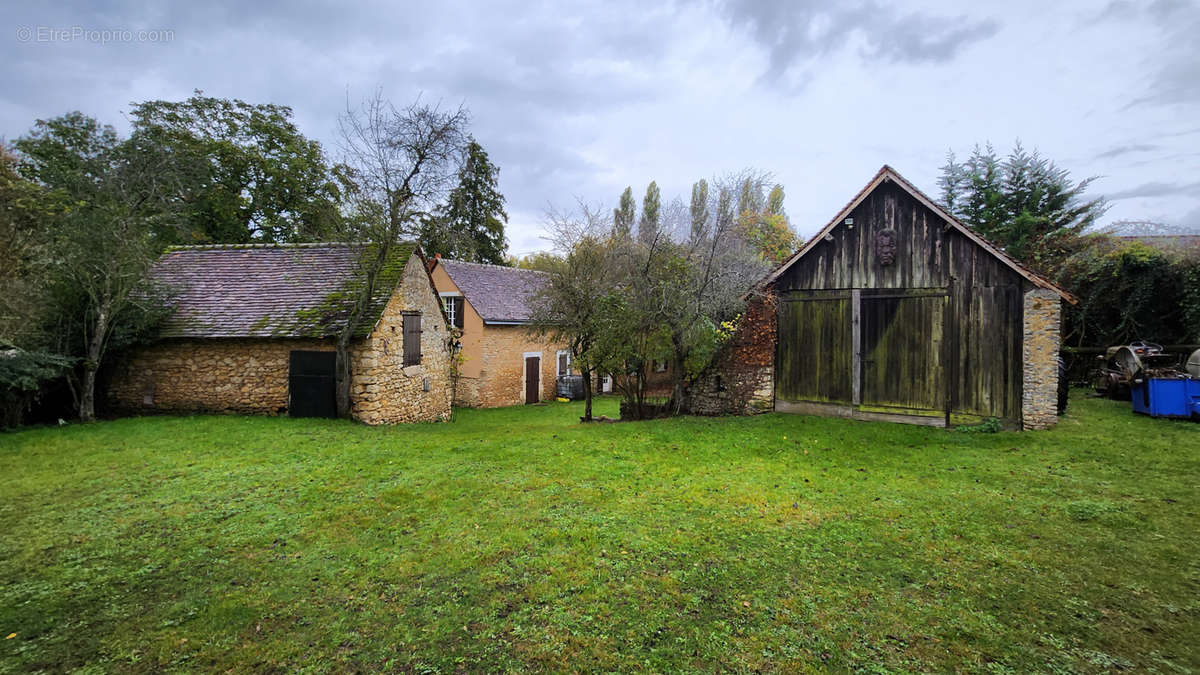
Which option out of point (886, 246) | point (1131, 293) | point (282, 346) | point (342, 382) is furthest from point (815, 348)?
point (282, 346)

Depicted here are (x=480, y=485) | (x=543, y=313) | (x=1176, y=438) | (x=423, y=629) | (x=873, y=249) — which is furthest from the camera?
(x=543, y=313)

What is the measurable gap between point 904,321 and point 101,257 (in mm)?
18521

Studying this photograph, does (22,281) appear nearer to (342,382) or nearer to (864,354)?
(342,382)

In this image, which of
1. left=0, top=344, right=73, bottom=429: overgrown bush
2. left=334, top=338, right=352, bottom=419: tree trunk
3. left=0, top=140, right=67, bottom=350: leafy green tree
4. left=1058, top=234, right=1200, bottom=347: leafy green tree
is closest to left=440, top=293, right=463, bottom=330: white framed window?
left=334, top=338, right=352, bottom=419: tree trunk

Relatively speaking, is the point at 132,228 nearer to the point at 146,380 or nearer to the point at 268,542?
the point at 146,380

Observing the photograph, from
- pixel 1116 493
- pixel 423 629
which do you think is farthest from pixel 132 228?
pixel 1116 493

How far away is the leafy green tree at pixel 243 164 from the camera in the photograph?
23875 mm

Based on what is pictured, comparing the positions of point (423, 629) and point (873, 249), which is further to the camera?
point (873, 249)

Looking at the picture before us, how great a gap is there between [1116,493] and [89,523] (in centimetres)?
1237

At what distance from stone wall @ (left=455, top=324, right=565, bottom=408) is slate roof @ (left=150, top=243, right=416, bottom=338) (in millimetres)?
7788

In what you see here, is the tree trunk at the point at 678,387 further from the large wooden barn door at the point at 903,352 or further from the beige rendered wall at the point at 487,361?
the beige rendered wall at the point at 487,361

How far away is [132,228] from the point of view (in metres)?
12.1

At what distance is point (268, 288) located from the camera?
14.9 meters

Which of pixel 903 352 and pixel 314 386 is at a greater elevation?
pixel 903 352
